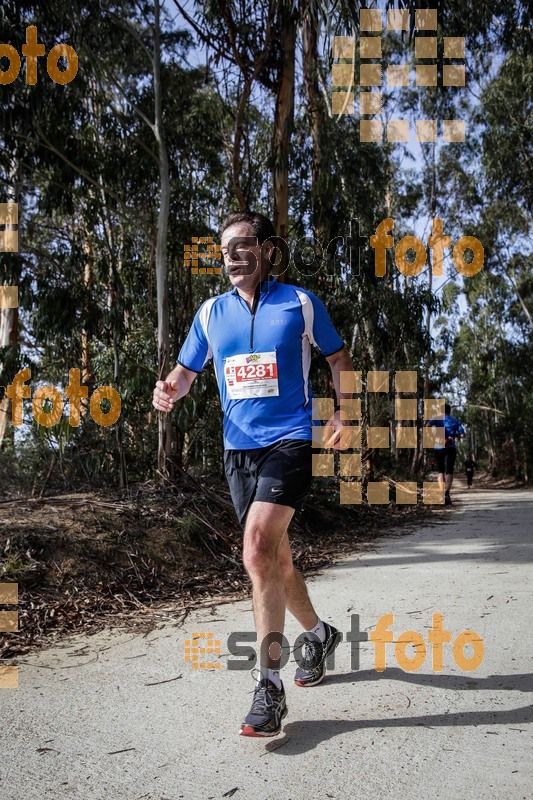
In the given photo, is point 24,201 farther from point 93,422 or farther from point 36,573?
point 36,573

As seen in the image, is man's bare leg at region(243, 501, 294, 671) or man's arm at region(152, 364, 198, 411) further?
man's arm at region(152, 364, 198, 411)

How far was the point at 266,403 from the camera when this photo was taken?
3125 mm

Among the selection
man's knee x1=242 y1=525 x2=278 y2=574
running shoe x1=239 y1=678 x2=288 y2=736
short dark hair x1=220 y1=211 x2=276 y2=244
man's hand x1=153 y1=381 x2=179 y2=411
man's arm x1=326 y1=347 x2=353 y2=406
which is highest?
short dark hair x1=220 y1=211 x2=276 y2=244

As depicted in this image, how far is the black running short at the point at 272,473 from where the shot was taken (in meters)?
2.98

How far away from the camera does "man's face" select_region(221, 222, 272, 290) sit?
3.22 m

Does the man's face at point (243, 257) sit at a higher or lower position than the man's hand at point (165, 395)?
higher

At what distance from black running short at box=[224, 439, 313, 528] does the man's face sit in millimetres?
698

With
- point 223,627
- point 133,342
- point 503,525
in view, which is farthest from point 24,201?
point 223,627

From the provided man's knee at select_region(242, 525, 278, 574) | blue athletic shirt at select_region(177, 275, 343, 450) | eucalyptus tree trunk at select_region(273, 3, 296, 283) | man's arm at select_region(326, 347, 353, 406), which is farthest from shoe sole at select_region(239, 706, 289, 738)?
eucalyptus tree trunk at select_region(273, 3, 296, 283)

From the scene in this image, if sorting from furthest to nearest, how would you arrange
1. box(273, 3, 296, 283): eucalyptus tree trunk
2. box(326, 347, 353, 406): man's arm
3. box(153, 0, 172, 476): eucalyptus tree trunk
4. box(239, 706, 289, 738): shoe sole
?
box(273, 3, 296, 283): eucalyptus tree trunk, box(153, 0, 172, 476): eucalyptus tree trunk, box(326, 347, 353, 406): man's arm, box(239, 706, 289, 738): shoe sole

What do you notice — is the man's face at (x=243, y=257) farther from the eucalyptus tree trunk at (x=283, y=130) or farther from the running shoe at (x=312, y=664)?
the eucalyptus tree trunk at (x=283, y=130)

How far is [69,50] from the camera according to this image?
32.4ft

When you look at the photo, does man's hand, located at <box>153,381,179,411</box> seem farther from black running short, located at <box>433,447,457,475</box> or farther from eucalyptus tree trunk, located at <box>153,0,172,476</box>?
black running short, located at <box>433,447,457,475</box>

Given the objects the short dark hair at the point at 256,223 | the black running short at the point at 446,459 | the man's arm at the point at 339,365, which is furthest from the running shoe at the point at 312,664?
the black running short at the point at 446,459
